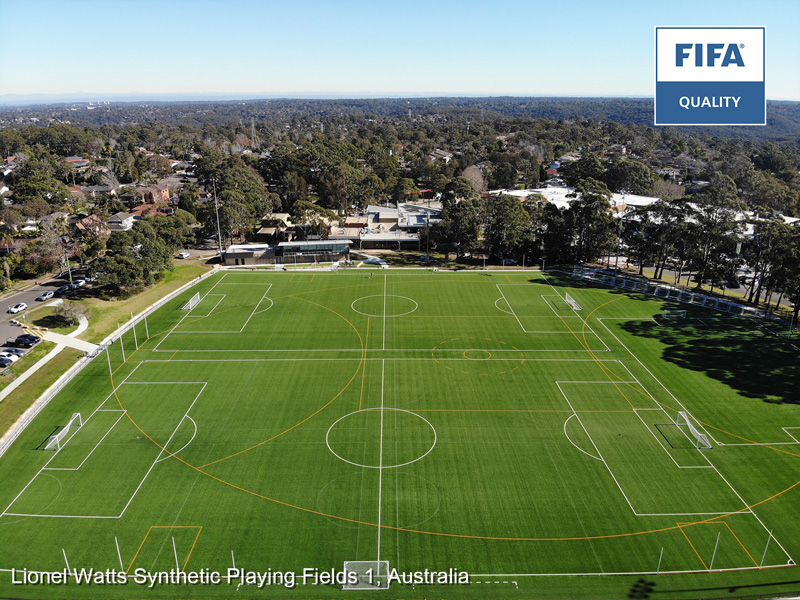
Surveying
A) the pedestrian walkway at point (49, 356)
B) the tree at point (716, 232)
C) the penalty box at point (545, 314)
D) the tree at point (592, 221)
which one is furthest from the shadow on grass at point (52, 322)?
the tree at point (716, 232)

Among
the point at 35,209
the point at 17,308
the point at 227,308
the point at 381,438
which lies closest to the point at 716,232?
the point at 381,438

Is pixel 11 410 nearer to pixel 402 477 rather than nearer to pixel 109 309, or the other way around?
pixel 109 309

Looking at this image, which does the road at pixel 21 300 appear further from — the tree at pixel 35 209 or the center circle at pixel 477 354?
the center circle at pixel 477 354

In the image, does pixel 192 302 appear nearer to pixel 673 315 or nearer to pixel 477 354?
pixel 477 354

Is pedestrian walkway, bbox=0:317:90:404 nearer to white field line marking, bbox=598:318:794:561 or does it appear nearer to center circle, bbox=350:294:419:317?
center circle, bbox=350:294:419:317

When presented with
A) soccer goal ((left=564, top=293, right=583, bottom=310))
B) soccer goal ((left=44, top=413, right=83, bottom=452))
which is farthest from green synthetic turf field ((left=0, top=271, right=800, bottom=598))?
soccer goal ((left=564, top=293, right=583, bottom=310))

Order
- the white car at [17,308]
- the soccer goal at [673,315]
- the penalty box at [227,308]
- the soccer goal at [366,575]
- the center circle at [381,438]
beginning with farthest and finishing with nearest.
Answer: the soccer goal at [673,315]
the white car at [17,308]
the penalty box at [227,308]
the center circle at [381,438]
the soccer goal at [366,575]
